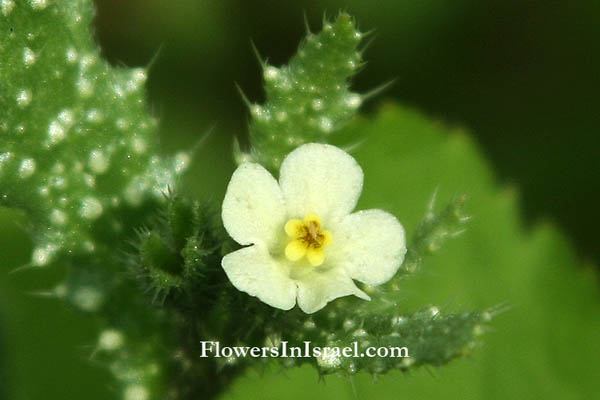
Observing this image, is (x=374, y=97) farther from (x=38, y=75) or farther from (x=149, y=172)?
(x=38, y=75)

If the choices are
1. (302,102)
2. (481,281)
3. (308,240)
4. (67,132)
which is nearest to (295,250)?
(308,240)

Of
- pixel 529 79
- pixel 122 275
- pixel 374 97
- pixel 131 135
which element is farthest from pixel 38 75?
pixel 529 79

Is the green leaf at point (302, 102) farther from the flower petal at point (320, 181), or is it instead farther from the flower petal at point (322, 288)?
the flower petal at point (322, 288)

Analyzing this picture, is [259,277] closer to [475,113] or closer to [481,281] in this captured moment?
[481,281]

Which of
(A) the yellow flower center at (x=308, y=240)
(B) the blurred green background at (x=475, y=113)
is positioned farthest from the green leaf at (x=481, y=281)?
(A) the yellow flower center at (x=308, y=240)

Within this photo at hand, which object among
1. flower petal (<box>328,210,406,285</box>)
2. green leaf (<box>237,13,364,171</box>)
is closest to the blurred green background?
green leaf (<box>237,13,364,171</box>)

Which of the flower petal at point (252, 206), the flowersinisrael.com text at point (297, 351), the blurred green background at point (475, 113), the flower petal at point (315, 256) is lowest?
the flowersinisrael.com text at point (297, 351)
